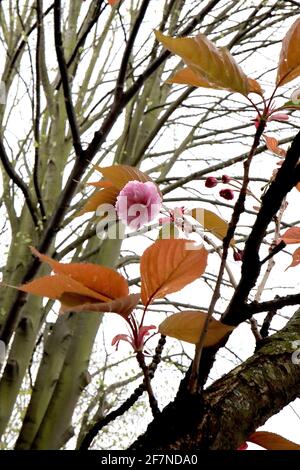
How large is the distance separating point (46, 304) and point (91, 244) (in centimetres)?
32

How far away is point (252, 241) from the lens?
1.05ft

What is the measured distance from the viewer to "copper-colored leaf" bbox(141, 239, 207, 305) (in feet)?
1.08

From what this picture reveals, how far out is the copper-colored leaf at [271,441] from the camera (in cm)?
35

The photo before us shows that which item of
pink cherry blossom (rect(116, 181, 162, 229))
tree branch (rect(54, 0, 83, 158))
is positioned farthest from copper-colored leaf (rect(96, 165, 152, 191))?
tree branch (rect(54, 0, 83, 158))

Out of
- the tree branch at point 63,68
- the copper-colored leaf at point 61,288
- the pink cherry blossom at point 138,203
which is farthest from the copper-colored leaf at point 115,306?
the tree branch at point 63,68

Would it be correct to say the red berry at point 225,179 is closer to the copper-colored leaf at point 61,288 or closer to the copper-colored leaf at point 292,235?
the copper-colored leaf at point 292,235

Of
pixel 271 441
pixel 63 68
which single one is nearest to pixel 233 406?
pixel 271 441

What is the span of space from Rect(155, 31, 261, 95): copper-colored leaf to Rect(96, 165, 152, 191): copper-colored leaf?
0.10 m

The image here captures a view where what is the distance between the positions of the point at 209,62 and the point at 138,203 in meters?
0.13

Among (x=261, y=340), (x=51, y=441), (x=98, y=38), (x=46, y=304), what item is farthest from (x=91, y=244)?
(x=261, y=340)

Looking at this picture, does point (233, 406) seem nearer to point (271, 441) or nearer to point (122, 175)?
point (271, 441)

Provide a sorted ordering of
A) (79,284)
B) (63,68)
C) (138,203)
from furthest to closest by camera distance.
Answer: (63,68) → (138,203) → (79,284)

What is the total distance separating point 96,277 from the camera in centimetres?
31

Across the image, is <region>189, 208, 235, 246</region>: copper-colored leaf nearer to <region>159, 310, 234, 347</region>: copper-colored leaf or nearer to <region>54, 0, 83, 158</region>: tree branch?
<region>159, 310, 234, 347</region>: copper-colored leaf
